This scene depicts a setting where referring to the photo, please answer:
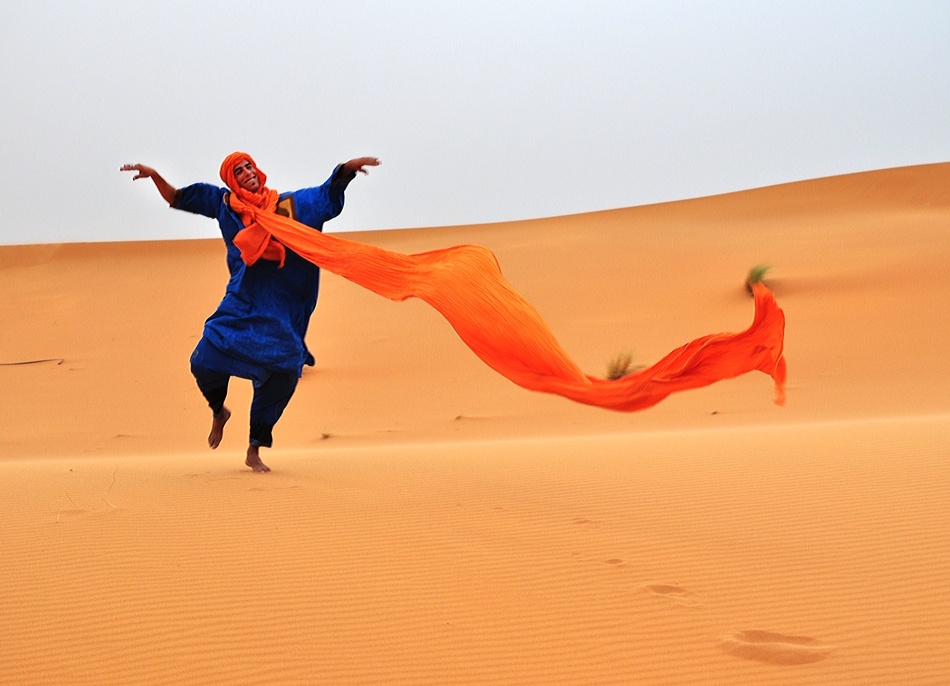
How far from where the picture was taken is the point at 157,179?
6426mm

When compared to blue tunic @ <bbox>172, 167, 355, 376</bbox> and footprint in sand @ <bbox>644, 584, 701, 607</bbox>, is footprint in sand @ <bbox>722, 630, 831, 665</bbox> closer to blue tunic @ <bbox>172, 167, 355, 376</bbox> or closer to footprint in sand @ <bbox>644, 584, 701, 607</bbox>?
footprint in sand @ <bbox>644, 584, 701, 607</bbox>

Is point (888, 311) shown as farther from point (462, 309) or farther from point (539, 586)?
point (539, 586)

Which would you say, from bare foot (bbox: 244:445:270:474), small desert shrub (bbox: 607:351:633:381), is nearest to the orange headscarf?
bare foot (bbox: 244:445:270:474)

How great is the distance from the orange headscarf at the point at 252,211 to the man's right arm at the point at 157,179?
333 mm

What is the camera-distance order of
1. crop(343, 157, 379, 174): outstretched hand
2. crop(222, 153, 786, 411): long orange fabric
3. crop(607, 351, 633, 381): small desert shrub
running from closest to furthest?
crop(222, 153, 786, 411): long orange fabric, crop(343, 157, 379, 174): outstretched hand, crop(607, 351, 633, 381): small desert shrub

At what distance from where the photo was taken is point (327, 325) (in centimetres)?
1903

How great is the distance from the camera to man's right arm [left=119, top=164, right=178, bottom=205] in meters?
6.34

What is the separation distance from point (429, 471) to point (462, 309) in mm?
1499

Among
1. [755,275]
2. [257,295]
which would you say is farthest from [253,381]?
[755,275]

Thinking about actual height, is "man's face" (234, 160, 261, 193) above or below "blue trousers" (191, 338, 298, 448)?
above

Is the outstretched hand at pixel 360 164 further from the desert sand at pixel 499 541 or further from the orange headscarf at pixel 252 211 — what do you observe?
the desert sand at pixel 499 541

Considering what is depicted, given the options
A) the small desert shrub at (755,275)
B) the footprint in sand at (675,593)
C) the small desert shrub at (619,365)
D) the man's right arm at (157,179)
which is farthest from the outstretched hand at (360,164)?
the small desert shrub at (755,275)

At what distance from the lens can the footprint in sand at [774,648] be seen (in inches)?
125

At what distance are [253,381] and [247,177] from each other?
4.24ft
